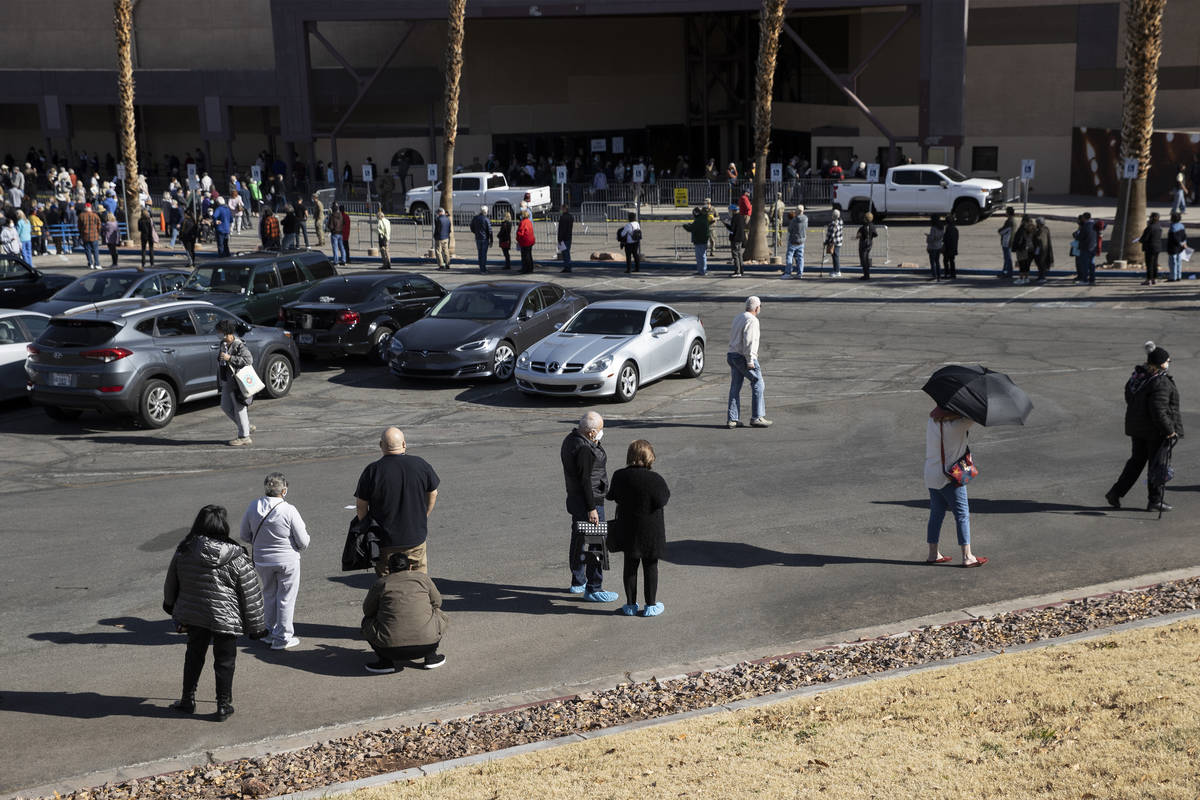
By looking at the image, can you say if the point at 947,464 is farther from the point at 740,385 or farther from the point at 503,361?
the point at 503,361

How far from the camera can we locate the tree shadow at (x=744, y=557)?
457 inches

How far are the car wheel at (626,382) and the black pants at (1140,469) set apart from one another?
756cm

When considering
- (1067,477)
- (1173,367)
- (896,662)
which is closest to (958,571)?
(896,662)

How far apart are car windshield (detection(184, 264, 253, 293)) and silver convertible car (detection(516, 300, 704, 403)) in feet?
21.6

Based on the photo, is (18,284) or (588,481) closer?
(588,481)

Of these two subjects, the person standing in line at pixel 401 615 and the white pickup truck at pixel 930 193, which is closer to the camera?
the person standing in line at pixel 401 615

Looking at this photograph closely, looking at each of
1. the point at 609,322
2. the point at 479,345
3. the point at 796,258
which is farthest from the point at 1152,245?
the point at 479,345

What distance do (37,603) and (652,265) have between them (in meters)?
24.5

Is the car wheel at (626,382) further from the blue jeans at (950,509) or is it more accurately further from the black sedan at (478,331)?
the blue jeans at (950,509)

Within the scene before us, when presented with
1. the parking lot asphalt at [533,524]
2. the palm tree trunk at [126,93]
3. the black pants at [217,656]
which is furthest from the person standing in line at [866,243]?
the black pants at [217,656]

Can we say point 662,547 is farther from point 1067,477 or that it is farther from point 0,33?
point 0,33

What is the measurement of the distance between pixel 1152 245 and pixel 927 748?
22.5 m

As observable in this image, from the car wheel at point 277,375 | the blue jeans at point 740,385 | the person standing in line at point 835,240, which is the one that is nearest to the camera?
the blue jeans at point 740,385

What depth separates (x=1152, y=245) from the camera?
2683cm
